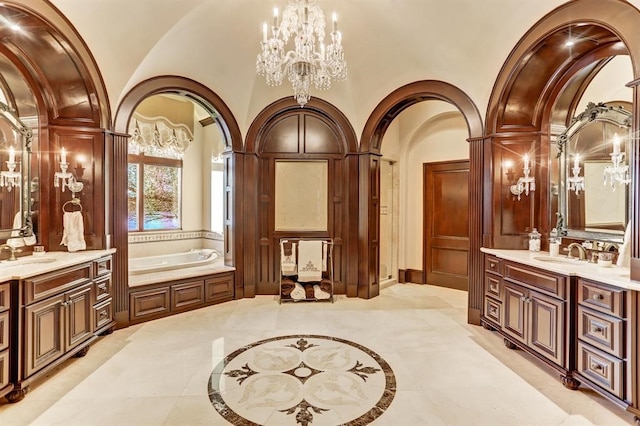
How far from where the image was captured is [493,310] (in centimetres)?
370

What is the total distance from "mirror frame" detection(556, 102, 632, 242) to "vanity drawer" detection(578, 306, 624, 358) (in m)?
0.92

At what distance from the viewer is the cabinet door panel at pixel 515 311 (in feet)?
10.5

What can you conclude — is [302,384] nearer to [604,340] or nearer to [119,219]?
[604,340]

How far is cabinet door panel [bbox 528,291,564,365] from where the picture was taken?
277 centimetres

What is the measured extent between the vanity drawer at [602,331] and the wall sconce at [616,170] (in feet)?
4.38

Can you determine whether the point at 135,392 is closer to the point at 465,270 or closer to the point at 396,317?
the point at 396,317

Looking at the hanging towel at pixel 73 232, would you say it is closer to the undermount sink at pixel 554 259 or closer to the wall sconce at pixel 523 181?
the undermount sink at pixel 554 259

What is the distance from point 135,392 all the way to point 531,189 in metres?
4.46

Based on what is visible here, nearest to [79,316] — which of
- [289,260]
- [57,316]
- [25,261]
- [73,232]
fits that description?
[57,316]

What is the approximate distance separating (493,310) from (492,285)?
0.28 meters

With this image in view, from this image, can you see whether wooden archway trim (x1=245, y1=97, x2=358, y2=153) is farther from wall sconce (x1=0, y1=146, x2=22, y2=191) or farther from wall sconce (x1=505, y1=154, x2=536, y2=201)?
wall sconce (x1=0, y1=146, x2=22, y2=191)

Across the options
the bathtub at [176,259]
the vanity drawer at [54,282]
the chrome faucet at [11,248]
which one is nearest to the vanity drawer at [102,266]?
the vanity drawer at [54,282]

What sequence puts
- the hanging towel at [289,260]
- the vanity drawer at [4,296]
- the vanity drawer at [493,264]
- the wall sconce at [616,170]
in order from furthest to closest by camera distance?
the hanging towel at [289,260] → the vanity drawer at [493,264] → the wall sconce at [616,170] → the vanity drawer at [4,296]

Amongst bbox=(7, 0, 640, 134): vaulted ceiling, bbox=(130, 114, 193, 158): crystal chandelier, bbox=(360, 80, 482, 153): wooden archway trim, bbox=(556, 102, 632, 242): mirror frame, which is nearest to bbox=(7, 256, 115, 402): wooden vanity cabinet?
bbox=(7, 0, 640, 134): vaulted ceiling
